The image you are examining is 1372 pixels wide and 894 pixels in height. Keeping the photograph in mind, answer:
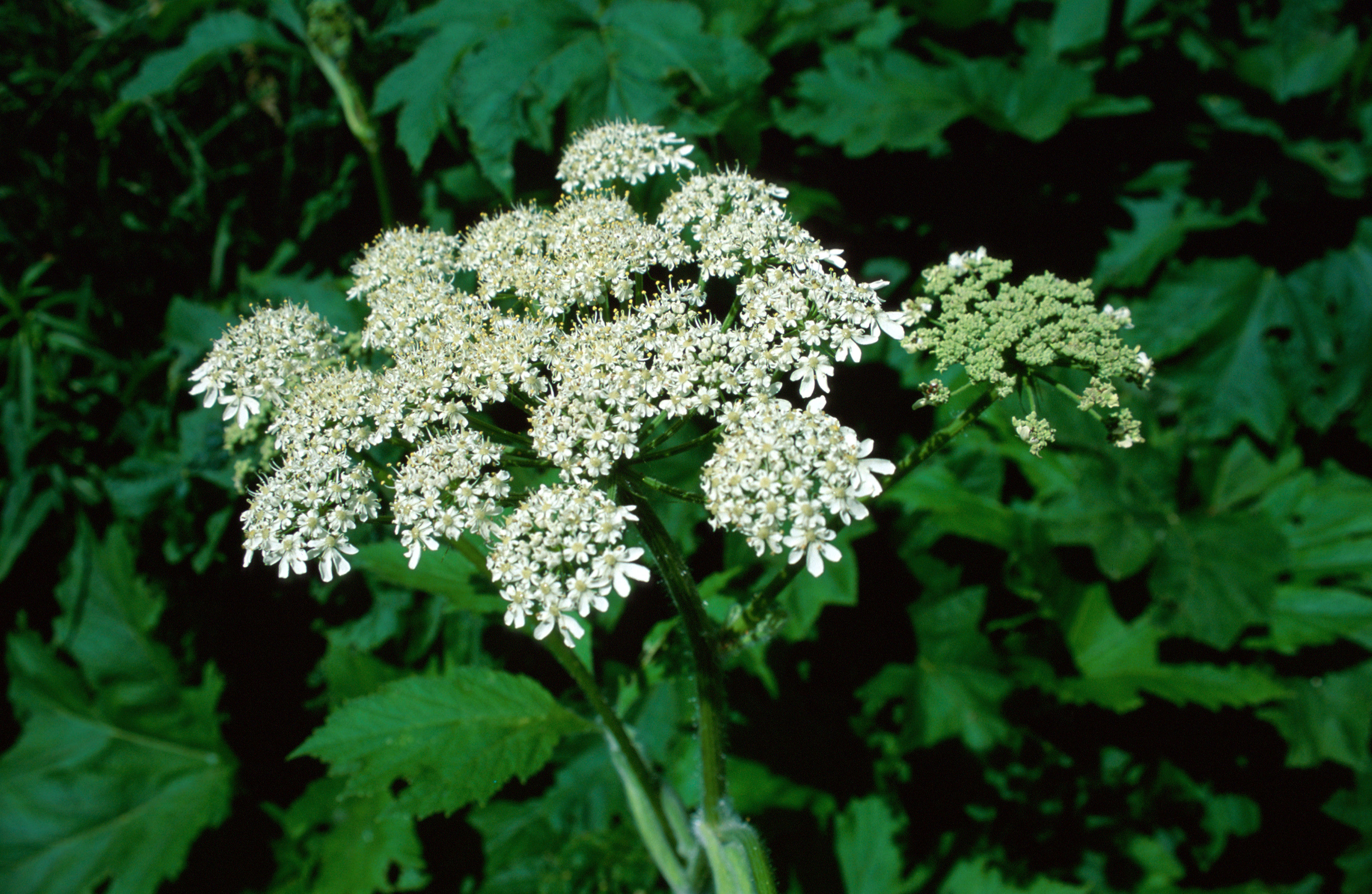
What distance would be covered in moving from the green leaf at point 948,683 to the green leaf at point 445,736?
1.91 metres

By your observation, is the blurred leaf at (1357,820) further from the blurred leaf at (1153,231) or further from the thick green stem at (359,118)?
the thick green stem at (359,118)

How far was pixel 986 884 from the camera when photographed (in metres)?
3.77

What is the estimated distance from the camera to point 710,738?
2453 millimetres

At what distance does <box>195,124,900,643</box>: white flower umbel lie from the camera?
2.04 metres

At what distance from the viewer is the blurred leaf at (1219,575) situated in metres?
4.01

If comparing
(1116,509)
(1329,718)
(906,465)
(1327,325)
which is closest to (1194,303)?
(1327,325)

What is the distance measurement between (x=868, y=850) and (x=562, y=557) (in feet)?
8.43

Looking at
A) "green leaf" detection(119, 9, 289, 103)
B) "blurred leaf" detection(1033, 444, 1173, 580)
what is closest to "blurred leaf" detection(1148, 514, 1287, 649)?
"blurred leaf" detection(1033, 444, 1173, 580)

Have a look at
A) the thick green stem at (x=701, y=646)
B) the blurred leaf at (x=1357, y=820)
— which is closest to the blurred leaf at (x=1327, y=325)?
the blurred leaf at (x=1357, y=820)

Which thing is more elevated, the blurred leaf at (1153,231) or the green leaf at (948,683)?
the blurred leaf at (1153,231)

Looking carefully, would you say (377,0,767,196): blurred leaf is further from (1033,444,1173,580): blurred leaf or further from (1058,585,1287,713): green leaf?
(1058,585,1287,713): green leaf

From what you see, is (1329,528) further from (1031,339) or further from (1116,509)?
(1031,339)

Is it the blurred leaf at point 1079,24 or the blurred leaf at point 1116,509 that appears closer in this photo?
the blurred leaf at point 1116,509

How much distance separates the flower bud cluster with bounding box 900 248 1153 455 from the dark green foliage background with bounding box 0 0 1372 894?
1.46 meters
